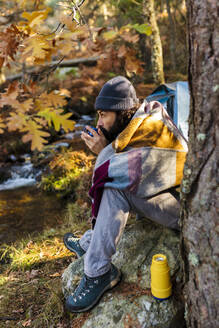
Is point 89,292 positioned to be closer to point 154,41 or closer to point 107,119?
point 107,119

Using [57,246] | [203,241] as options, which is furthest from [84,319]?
[57,246]

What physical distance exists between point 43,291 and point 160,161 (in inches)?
65.7

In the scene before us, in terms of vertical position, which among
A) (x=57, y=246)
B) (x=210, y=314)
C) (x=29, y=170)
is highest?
(x=210, y=314)

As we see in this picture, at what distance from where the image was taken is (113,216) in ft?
6.48

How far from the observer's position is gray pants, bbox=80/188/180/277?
1.97 m

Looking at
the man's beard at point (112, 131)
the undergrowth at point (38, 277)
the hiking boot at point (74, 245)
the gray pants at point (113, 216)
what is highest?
the man's beard at point (112, 131)

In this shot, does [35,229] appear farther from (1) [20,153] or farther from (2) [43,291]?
(1) [20,153]

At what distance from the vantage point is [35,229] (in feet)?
14.9

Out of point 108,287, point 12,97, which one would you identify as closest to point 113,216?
point 108,287

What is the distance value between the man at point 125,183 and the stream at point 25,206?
98.7 inches

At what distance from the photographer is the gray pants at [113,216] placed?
197 centimetres

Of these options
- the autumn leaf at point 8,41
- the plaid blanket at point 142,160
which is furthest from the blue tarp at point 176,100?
the autumn leaf at point 8,41

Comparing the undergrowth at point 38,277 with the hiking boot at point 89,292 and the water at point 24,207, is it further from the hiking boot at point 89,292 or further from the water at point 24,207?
the water at point 24,207

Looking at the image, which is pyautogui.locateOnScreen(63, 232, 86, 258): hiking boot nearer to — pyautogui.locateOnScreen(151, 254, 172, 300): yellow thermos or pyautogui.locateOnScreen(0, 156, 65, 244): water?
pyautogui.locateOnScreen(151, 254, 172, 300): yellow thermos
